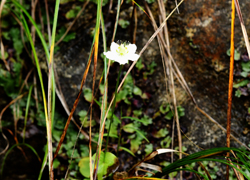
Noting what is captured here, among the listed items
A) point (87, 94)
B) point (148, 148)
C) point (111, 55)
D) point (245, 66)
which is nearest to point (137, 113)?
point (148, 148)

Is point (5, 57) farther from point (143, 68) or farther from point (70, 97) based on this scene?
point (143, 68)

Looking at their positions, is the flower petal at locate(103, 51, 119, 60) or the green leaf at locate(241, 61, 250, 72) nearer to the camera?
the flower petal at locate(103, 51, 119, 60)

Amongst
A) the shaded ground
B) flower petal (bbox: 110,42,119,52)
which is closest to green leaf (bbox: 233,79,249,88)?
the shaded ground

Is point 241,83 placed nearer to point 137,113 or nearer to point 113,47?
point 137,113

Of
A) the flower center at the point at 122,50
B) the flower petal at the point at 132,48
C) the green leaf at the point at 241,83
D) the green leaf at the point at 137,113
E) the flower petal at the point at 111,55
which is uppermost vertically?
the flower petal at the point at 132,48

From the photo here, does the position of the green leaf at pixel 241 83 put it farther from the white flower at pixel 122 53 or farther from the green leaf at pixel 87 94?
the green leaf at pixel 87 94

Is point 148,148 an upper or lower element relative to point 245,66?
lower

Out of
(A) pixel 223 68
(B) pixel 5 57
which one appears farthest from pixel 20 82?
(A) pixel 223 68

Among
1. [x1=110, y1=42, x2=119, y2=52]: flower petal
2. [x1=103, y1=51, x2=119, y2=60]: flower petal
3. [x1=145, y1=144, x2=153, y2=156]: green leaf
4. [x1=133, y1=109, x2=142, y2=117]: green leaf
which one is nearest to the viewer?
[x1=103, y1=51, x2=119, y2=60]: flower petal

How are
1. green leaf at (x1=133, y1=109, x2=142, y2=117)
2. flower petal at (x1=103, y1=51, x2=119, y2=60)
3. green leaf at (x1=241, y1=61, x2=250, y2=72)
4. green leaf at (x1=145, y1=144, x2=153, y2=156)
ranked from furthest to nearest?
green leaf at (x1=133, y1=109, x2=142, y2=117) < green leaf at (x1=145, y1=144, x2=153, y2=156) < green leaf at (x1=241, y1=61, x2=250, y2=72) < flower petal at (x1=103, y1=51, x2=119, y2=60)

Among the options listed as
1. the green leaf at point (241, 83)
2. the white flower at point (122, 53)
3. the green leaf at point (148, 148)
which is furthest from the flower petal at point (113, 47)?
the green leaf at point (241, 83)

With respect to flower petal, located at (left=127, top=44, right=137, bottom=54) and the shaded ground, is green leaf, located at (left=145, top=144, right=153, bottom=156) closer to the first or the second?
the shaded ground
